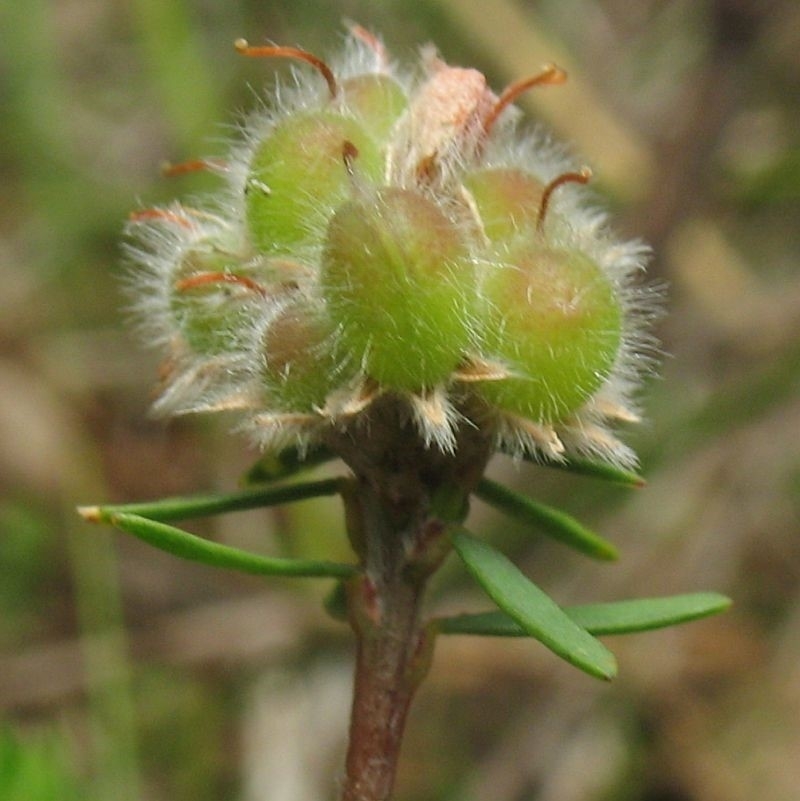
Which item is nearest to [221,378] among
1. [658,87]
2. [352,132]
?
[352,132]

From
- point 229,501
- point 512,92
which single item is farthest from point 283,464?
point 512,92

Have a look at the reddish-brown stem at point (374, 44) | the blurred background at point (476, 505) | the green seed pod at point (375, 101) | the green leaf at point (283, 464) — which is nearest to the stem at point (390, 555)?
the green leaf at point (283, 464)

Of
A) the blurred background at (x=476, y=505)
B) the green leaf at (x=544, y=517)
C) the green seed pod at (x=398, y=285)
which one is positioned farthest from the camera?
the blurred background at (x=476, y=505)

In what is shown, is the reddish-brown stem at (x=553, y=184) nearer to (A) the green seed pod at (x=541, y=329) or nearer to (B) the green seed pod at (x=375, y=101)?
(A) the green seed pod at (x=541, y=329)

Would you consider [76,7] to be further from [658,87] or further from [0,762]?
[0,762]

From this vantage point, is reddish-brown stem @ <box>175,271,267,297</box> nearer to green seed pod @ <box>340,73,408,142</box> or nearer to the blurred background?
green seed pod @ <box>340,73,408,142</box>

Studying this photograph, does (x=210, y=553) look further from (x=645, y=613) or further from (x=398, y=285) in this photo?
(x=645, y=613)

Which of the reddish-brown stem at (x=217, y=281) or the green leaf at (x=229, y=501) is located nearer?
the reddish-brown stem at (x=217, y=281)

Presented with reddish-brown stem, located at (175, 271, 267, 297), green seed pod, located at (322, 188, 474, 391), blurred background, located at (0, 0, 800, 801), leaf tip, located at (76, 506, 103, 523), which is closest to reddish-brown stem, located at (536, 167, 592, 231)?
green seed pod, located at (322, 188, 474, 391)
